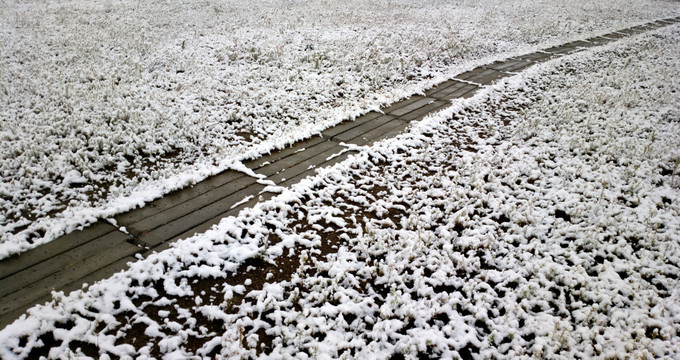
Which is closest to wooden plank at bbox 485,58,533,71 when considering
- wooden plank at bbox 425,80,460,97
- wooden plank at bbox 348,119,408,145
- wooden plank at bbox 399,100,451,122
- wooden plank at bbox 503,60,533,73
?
wooden plank at bbox 503,60,533,73

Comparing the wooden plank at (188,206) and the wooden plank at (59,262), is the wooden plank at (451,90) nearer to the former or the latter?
the wooden plank at (188,206)

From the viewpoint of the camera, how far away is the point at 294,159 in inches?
274

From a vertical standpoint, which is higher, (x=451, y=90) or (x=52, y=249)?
(x=451, y=90)

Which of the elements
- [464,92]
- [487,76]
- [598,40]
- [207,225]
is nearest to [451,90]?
[464,92]

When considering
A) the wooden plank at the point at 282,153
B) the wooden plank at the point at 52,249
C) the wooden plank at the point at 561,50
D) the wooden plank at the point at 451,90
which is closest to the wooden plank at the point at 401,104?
the wooden plank at the point at 451,90

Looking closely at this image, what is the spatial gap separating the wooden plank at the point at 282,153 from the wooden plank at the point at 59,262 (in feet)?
7.95

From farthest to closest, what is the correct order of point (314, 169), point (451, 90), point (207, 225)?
point (451, 90) → point (314, 169) → point (207, 225)

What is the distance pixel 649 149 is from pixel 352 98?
20.6 feet

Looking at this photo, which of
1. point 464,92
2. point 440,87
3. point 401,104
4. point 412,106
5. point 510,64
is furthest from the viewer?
point 510,64

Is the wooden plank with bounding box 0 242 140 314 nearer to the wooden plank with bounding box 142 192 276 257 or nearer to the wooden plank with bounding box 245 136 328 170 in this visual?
the wooden plank with bounding box 142 192 276 257

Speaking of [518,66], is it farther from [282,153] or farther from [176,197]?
[176,197]

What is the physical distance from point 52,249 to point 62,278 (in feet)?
2.06

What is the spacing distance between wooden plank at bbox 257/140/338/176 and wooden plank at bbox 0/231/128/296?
239 centimetres

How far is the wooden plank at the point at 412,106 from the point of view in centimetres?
928
